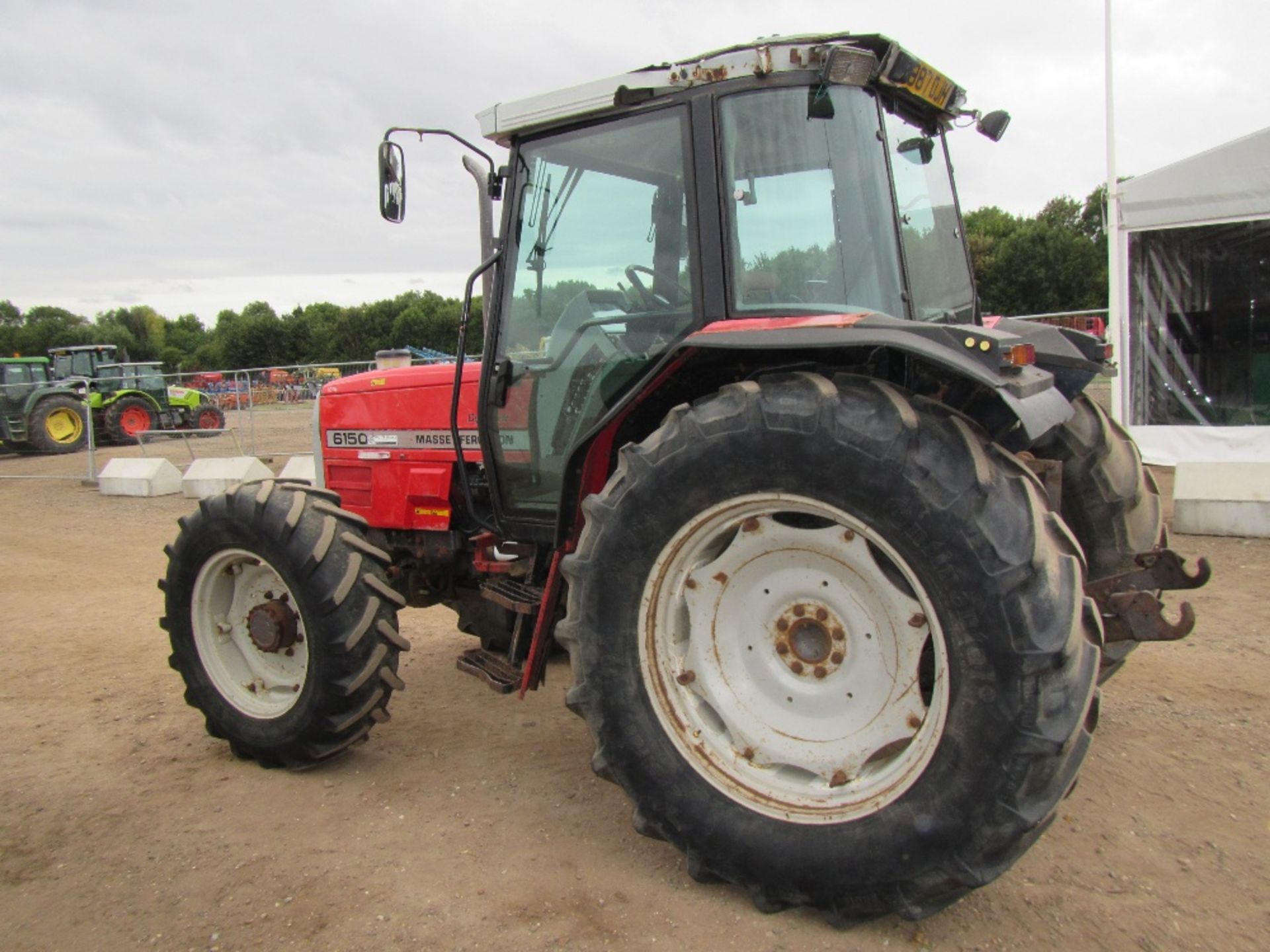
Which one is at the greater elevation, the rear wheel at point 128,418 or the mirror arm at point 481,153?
the mirror arm at point 481,153

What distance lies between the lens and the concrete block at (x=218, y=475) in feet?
36.4

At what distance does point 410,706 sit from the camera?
4.30 metres

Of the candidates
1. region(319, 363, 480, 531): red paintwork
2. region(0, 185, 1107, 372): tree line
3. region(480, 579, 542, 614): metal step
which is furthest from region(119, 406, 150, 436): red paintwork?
region(480, 579, 542, 614): metal step

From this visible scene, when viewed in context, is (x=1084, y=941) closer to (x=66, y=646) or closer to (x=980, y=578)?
(x=980, y=578)

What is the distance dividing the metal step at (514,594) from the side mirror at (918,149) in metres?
1.99

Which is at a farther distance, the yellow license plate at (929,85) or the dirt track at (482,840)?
the yellow license plate at (929,85)

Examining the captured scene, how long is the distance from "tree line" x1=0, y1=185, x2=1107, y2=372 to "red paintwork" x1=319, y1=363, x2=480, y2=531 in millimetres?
322

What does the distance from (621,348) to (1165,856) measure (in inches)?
88.3

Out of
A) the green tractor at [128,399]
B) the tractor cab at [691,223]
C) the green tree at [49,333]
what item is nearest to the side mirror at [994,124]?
the tractor cab at [691,223]

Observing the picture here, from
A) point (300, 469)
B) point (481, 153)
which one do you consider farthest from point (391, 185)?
point (300, 469)

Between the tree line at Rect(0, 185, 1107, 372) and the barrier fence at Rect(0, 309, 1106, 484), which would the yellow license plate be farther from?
the barrier fence at Rect(0, 309, 1106, 484)

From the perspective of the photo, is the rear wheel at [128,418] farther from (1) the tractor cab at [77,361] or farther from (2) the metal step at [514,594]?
(2) the metal step at [514,594]

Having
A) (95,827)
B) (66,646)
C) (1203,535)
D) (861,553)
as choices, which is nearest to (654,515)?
(861,553)

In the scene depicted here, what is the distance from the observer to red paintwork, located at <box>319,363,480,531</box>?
158 inches
